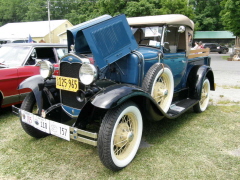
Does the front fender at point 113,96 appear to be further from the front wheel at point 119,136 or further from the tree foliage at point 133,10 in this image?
the tree foliage at point 133,10

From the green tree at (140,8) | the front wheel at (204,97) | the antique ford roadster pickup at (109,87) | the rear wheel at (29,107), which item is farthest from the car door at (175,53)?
the green tree at (140,8)

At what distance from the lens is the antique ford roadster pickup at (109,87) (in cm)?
251

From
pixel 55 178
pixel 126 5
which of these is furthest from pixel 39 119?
pixel 126 5

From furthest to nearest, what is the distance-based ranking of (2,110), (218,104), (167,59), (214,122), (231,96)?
(231,96) < (218,104) < (2,110) < (214,122) < (167,59)

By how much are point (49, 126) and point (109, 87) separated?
868 mm

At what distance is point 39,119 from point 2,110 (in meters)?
2.91

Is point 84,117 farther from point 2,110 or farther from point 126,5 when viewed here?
point 126,5

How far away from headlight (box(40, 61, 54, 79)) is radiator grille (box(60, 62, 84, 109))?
20 centimetres

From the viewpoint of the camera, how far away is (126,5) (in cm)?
1950

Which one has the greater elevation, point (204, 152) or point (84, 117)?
point (84, 117)

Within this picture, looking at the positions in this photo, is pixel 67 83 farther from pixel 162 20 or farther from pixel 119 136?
pixel 162 20

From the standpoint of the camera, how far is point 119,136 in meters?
2.70

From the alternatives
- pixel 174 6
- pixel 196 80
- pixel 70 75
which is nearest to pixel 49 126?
pixel 70 75

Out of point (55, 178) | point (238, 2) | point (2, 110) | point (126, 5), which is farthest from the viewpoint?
point (126, 5)
